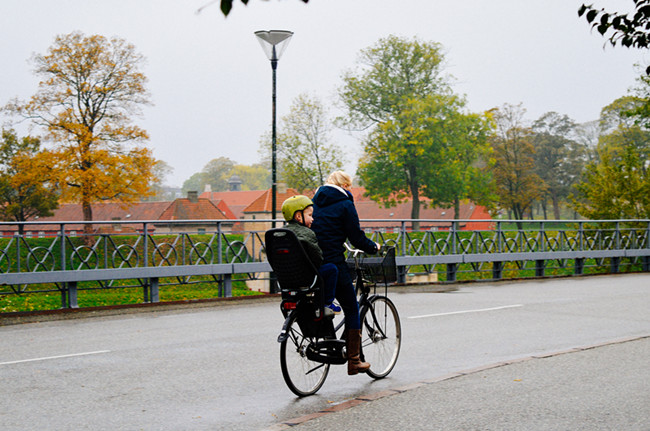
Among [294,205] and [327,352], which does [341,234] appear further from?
[327,352]

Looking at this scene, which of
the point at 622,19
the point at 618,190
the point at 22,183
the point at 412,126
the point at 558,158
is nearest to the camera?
the point at 622,19

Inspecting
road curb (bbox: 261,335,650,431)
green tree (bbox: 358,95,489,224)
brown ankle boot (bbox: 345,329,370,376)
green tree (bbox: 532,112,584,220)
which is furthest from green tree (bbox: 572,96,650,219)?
green tree (bbox: 532,112,584,220)

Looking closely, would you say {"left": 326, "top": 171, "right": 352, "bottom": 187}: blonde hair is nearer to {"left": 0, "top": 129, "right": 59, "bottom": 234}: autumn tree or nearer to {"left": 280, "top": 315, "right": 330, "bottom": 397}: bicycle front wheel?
{"left": 280, "top": 315, "right": 330, "bottom": 397}: bicycle front wheel

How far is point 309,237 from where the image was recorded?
6148 millimetres

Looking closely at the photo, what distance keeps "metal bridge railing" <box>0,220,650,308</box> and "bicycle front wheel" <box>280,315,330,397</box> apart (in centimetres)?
675

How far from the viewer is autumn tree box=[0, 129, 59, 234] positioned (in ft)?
145

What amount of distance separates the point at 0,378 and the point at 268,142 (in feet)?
185

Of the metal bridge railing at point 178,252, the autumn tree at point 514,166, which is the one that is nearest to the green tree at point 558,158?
the autumn tree at point 514,166

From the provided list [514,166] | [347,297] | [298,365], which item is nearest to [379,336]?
[347,297]

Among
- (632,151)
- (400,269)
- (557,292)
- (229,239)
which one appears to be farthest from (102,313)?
(632,151)

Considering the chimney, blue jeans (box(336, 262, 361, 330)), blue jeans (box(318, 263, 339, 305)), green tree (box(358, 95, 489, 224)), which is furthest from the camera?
the chimney

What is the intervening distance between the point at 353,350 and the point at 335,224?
3.64 feet

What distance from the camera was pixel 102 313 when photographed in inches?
493

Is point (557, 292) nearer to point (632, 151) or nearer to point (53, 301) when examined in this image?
point (632, 151)
